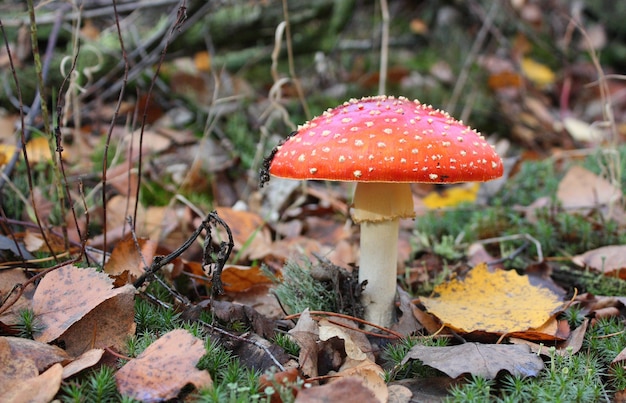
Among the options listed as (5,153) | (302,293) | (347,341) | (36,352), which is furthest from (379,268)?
(5,153)

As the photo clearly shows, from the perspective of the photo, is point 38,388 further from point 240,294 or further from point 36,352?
point 240,294

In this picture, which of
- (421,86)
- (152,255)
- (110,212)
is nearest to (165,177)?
(110,212)

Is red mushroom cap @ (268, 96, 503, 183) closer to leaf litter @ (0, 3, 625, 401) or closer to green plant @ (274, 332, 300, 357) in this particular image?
leaf litter @ (0, 3, 625, 401)

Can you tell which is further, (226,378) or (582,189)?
(582,189)

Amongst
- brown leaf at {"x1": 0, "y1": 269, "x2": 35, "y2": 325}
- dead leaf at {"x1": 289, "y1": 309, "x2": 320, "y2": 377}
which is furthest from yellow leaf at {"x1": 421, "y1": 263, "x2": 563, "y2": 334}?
brown leaf at {"x1": 0, "y1": 269, "x2": 35, "y2": 325}

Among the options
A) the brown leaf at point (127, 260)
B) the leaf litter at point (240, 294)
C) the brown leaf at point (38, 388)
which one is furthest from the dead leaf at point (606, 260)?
the brown leaf at point (38, 388)
